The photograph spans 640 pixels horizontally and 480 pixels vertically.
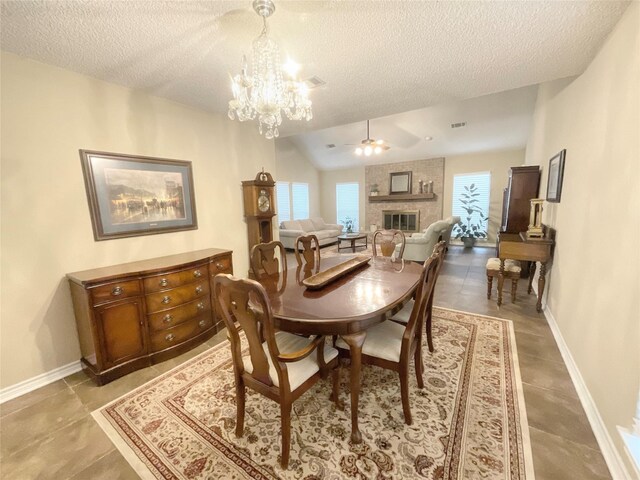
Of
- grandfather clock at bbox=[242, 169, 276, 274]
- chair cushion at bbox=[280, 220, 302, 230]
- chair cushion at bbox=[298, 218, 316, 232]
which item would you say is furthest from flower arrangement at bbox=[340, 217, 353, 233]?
grandfather clock at bbox=[242, 169, 276, 274]

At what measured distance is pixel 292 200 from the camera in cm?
848

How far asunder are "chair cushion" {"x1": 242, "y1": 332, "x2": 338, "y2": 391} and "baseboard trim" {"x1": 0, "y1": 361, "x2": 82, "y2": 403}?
69.7 inches

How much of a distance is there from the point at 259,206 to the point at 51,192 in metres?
1.99

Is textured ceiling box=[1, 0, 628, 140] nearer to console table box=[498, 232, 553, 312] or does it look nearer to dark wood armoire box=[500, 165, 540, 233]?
console table box=[498, 232, 553, 312]

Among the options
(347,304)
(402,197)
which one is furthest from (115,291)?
(402,197)

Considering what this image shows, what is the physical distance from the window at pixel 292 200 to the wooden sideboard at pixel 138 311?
18.1ft

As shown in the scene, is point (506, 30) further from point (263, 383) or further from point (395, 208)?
point (395, 208)

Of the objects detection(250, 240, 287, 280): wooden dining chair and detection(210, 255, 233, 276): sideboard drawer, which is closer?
detection(250, 240, 287, 280): wooden dining chair

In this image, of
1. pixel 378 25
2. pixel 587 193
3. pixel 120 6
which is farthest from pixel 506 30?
pixel 120 6

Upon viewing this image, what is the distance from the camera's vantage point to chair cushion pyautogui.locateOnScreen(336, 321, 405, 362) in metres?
1.64

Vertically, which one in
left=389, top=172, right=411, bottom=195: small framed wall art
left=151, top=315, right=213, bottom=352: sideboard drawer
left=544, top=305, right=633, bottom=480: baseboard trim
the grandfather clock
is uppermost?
left=389, top=172, right=411, bottom=195: small framed wall art

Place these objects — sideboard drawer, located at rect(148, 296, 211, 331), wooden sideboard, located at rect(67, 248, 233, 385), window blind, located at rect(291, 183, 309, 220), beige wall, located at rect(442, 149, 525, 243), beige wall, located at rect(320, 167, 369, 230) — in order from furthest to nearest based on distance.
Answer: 1. beige wall, located at rect(320, 167, 369, 230)
2. window blind, located at rect(291, 183, 309, 220)
3. beige wall, located at rect(442, 149, 525, 243)
4. sideboard drawer, located at rect(148, 296, 211, 331)
5. wooden sideboard, located at rect(67, 248, 233, 385)

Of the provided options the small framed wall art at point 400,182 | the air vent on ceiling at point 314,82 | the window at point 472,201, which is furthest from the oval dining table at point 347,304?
the small framed wall art at point 400,182

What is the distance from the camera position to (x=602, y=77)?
1.94 meters
